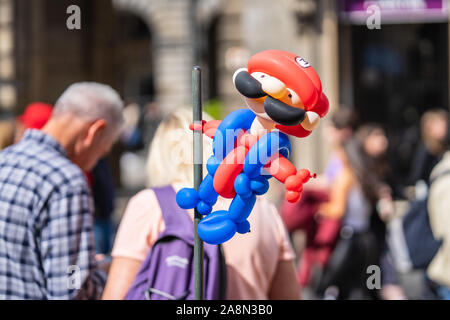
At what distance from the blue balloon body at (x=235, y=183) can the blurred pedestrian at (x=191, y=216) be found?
0.56 metres

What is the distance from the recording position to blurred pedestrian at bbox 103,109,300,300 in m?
2.18

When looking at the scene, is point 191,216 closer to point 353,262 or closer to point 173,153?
point 173,153

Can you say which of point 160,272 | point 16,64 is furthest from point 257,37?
point 160,272

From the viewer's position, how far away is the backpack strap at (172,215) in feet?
6.81

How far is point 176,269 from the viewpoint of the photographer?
204cm

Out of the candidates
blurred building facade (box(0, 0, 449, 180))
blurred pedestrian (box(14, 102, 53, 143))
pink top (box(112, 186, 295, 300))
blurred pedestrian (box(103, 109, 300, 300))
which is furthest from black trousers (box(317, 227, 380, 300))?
blurred building facade (box(0, 0, 449, 180))

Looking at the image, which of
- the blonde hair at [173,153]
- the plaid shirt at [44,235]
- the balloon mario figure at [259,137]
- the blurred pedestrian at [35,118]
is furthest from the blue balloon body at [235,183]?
the blurred pedestrian at [35,118]

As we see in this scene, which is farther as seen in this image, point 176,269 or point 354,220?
point 354,220

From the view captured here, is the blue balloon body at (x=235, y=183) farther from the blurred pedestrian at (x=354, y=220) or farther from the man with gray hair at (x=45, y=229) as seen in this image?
the blurred pedestrian at (x=354, y=220)

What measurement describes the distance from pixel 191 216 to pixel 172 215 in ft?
0.20

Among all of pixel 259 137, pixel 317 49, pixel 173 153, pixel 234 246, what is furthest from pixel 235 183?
pixel 317 49

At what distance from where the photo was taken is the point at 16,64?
8.34 metres

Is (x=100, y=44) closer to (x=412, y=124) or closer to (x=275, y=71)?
(x=412, y=124)
